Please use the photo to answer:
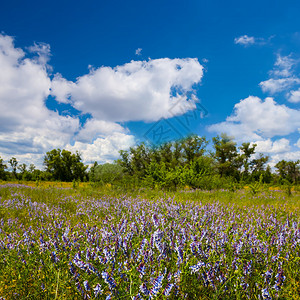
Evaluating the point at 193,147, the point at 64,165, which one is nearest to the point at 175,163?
the point at 193,147

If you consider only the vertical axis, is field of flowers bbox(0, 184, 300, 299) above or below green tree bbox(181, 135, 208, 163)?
below

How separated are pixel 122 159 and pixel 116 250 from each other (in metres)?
43.7

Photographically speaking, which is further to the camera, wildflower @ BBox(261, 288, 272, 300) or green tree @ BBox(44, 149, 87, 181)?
green tree @ BBox(44, 149, 87, 181)

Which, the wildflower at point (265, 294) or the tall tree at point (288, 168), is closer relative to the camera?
the wildflower at point (265, 294)

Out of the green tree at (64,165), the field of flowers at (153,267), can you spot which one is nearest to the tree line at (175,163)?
the green tree at (64,165)

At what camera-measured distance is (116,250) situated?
2008 mm

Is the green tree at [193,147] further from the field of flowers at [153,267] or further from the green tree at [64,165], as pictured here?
the field of flowers at [153,267]

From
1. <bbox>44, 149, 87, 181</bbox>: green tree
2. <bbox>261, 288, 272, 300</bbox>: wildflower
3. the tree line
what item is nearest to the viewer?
<bbox>261, 288, 272, 300</bbox>: wildflower

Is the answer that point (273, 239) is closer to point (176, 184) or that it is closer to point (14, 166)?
point (176, 184)

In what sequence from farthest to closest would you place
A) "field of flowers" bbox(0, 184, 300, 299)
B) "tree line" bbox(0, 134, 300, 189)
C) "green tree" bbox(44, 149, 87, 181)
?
"green tree" bbox(44, 149, 87, 181)
"tree line" bbox(0, 134, 300, 189)
"field of flowers" bbox(0, 184, 300, 299)

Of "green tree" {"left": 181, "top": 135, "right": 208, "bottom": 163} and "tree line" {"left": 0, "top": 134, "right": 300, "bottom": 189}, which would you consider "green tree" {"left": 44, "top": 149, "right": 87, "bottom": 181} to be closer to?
"tree line" {"left": 0, "top": 134, "right": 300, "bottom": 189}

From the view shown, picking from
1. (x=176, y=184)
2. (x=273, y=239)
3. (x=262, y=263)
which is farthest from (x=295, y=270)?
(x=176, y=184)

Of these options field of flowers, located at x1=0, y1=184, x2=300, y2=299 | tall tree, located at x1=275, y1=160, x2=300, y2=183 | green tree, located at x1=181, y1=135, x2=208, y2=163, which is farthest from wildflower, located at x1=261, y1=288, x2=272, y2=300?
tall tree, located at x1=275, y1=160, x2=300, y2=183

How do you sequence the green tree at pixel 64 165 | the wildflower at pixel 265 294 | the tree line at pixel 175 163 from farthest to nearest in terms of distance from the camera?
the green tree at pixel 64 165, the tree line at pixel 175 163, the wildflower at pixel 265 294
